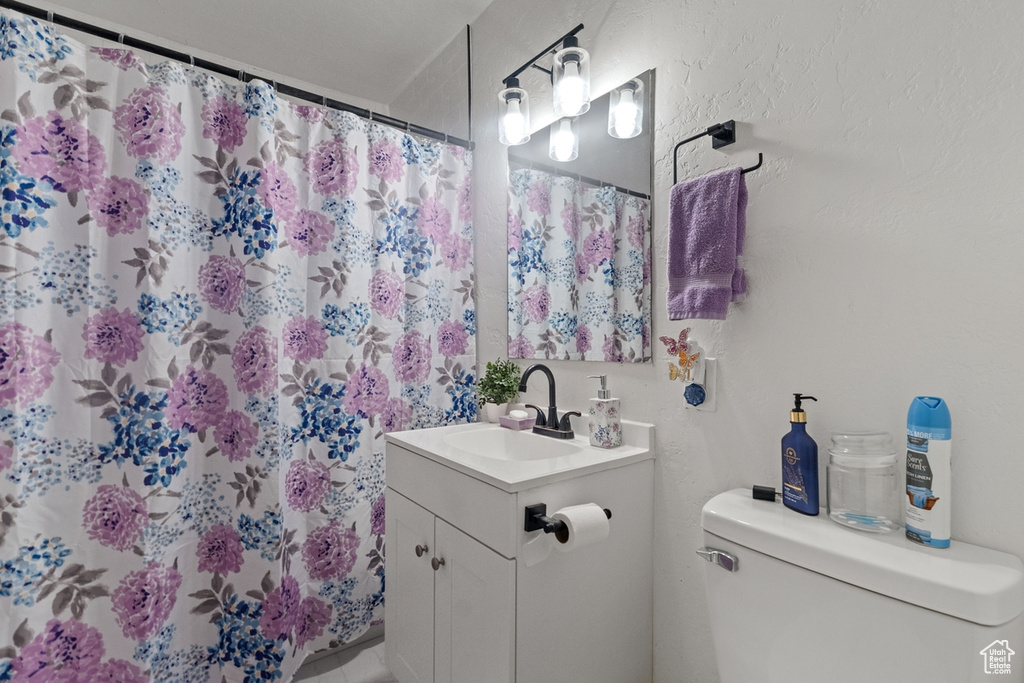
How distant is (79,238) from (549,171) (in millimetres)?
1344

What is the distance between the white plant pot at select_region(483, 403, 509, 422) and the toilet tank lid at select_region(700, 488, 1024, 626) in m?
0.85

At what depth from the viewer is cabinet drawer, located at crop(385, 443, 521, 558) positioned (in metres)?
1.02

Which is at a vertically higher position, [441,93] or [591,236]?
[441,93]

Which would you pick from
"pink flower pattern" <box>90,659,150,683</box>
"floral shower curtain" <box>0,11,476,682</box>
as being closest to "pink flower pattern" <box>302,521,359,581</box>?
"floral shower curtain" <box>0,11,476,682</box>

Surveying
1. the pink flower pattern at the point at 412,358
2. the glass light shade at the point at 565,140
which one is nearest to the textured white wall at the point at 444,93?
the glass light shade at the point at 565,140

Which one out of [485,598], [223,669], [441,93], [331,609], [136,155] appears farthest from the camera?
[441,93]

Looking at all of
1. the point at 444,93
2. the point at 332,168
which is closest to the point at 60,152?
the point at 332,168

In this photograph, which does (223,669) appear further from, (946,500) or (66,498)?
(946,500)

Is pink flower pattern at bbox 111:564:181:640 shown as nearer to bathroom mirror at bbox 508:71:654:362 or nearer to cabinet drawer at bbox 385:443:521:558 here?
cabinet drawer at bbox 385:443:521:558

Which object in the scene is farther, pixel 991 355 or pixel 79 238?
pixel 79 238

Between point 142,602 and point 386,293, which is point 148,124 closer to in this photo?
point 386,293

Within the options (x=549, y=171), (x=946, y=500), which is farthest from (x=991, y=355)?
(x=549, y=171)

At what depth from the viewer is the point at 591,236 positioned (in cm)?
143

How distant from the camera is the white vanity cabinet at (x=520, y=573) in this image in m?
1.03
